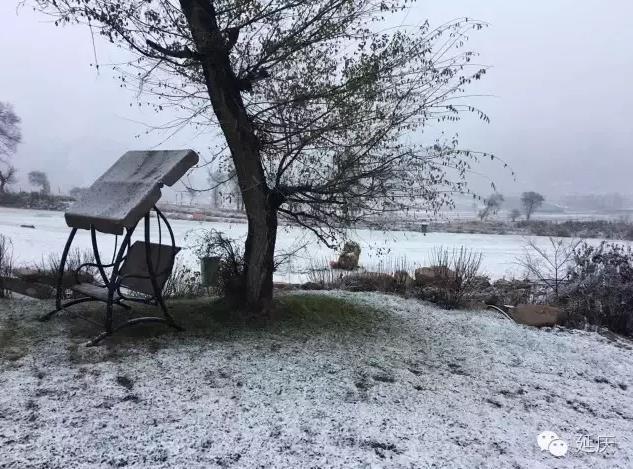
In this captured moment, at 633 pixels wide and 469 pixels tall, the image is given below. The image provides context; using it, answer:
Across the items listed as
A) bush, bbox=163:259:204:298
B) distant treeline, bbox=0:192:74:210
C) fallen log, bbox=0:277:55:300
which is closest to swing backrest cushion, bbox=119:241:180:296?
bush, bbox=163:259:204:298

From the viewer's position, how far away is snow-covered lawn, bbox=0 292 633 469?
2658 mm

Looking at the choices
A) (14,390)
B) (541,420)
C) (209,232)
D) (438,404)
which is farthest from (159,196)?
(541,420)

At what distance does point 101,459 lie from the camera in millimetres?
2467

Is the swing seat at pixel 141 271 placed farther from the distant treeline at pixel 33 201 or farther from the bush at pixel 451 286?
the distant treeline at pixel 33 201

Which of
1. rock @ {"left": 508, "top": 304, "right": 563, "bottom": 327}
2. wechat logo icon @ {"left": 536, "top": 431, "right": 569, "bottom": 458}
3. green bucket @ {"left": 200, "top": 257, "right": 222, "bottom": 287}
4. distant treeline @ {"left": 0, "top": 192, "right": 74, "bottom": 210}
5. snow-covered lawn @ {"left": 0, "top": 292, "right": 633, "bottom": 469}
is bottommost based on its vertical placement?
wechat logo icon @ {"left": 536, "top": 431, "right": 569, "bottom": 458}

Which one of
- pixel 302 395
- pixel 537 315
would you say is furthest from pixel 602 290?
pixel 302 395

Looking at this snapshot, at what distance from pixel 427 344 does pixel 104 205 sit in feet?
11.1

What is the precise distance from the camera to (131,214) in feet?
12.2

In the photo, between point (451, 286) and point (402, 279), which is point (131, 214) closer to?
point (451, 286)

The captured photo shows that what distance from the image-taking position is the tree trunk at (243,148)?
4.29 m

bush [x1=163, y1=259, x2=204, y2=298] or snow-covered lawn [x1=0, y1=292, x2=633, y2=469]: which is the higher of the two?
bush [x1=163, y1=259, x2=204, y2=298]

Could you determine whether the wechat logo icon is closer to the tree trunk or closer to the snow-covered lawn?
the snow-covered lawn

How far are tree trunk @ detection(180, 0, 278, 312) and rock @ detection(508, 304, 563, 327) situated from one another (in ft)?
10.7

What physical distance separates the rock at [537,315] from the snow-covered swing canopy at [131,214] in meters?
4.22
